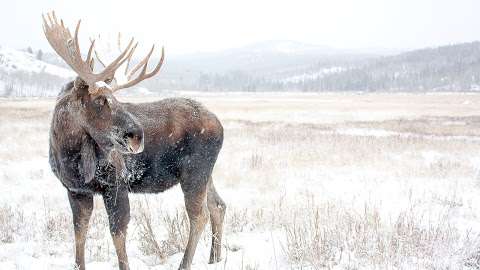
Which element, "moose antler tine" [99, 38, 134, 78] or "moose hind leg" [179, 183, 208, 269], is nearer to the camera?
"moose antler tine" [99, 38, 134, 78]

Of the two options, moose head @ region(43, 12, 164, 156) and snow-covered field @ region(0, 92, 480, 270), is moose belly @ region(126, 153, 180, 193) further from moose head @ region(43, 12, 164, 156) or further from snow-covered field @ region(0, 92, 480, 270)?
snow-covered field @ region(0, 92, 480, 270)

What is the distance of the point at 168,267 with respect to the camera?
4.63 meters

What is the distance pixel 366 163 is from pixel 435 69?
16338 cm

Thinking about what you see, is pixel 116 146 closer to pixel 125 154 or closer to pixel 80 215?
pixel 125 154

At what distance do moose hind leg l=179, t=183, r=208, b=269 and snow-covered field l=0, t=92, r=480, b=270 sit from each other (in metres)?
0.24

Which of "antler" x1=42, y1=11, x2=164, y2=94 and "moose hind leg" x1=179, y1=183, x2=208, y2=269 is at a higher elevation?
"antler" x1=42, y1=11, x2=164, y2=94

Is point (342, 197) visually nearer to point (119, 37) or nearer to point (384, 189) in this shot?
point (384, 189)

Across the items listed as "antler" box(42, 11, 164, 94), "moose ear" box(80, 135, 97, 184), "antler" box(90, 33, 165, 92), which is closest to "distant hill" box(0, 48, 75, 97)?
"antler" box(90, 33, 165, 92)

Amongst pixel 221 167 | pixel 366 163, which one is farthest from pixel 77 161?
pixel 366 163

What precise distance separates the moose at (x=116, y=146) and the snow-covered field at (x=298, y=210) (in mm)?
715

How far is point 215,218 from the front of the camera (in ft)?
16.4

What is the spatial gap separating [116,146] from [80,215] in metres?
0.89

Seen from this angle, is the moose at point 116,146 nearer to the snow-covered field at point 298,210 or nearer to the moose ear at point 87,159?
the moose ear at point 87,159

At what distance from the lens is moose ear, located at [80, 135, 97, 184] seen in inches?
154
